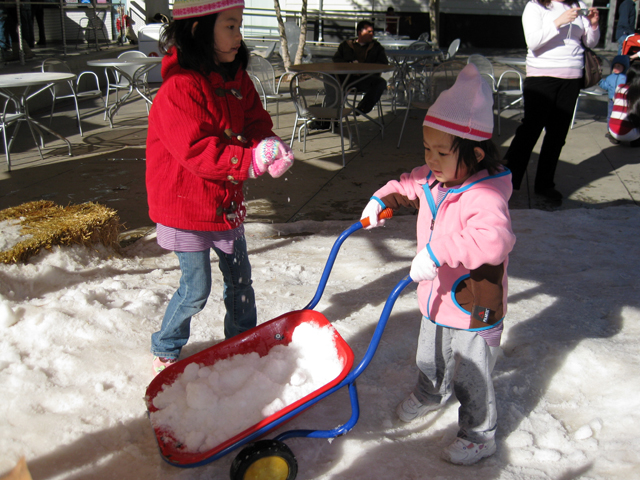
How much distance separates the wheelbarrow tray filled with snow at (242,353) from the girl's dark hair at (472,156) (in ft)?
2.73

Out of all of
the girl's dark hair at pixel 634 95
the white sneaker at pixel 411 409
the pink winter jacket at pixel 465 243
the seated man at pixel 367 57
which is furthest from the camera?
the seated man at pixel 367 57

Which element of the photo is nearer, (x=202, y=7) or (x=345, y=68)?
(x=202, y=7)

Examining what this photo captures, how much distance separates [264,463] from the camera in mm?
1771

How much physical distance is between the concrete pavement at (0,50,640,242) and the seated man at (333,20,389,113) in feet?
1.66

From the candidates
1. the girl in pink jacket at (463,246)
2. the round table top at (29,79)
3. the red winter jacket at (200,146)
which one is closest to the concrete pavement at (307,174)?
the round table top at (29,79)

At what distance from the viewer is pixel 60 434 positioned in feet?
6.88

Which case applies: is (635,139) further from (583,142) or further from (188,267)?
(188,267)

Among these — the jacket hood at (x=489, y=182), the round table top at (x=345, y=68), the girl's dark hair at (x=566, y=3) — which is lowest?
the jacket hood at (x=489, y=182)

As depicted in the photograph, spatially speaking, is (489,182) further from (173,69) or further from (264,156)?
(173,69)

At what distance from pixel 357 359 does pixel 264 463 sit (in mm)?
918

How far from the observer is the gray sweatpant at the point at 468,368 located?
1964 mm

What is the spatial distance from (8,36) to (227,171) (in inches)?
462

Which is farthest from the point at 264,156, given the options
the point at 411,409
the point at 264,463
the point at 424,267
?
the point at 411,409

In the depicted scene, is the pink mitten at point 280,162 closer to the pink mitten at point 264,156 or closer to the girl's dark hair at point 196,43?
the pink mitten at point 264,156
